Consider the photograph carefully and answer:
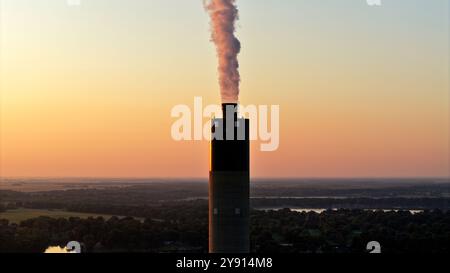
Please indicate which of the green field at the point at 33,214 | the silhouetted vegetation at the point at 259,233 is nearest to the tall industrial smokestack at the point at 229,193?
the silhouetted vegetation at the point at 259,233

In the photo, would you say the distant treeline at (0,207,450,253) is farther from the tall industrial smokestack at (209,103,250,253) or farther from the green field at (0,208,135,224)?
the tall industrial smokestack at (209,103,250,253)

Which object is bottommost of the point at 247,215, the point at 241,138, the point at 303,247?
the point at 303,247

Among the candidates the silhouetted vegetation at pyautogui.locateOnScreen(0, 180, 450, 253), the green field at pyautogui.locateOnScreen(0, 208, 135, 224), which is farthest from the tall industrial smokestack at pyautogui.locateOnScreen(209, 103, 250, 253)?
the green field at pyautogui.locateOnScreen(0, 208, 135, 224)

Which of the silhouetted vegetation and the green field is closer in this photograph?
the silhouetted vegetation
